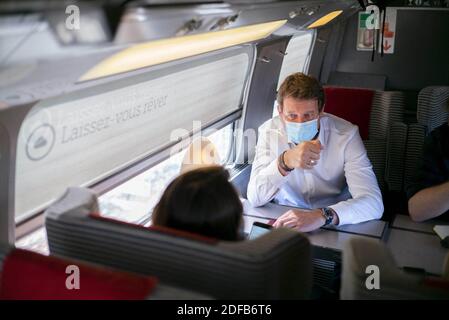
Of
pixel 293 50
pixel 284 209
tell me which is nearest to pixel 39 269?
pixel 284 209

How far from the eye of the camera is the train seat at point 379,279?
1.38 meters

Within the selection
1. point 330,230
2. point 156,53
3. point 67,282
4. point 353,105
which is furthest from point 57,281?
point 353,105

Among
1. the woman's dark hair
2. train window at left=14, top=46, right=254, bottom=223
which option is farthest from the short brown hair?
the woman's dark hair

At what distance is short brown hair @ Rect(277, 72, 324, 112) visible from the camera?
9.42 feet

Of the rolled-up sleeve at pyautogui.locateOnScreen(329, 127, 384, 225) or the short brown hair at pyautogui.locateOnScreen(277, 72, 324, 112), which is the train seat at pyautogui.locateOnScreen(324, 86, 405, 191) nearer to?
the rolled-up sleeve at pyautogui.locateOnScreen(329, 127, 384, 225)

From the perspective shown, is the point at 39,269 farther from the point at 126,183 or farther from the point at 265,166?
the point at 265,166

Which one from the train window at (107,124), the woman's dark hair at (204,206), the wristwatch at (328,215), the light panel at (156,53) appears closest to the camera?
the woman's dark hair at (204,206)

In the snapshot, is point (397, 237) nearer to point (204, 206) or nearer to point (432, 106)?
point (204, 206)

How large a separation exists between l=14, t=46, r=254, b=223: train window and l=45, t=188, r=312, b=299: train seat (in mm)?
490

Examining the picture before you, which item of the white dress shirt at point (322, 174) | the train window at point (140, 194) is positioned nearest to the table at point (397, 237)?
the white dress shirt at point (322, 174)

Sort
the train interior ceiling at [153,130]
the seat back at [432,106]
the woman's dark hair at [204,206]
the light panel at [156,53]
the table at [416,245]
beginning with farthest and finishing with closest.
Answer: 1. the seat back at [432,106]
2. the table at [416,245]
3. the light panel at [156,53]
4. the woman's dark hair at [204,206]
5. the train interior ceiling at [153,130]

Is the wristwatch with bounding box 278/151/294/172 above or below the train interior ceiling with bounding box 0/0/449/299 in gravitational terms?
below

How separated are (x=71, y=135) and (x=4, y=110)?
1.65 feet

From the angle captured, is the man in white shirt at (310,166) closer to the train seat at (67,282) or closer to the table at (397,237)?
the table at (397,237)
